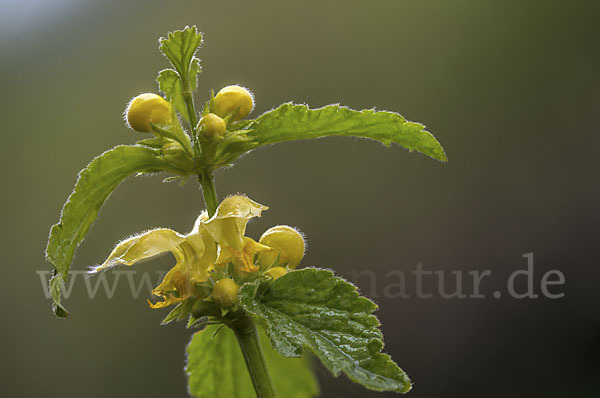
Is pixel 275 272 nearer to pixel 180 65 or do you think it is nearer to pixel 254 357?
pixel 254 357

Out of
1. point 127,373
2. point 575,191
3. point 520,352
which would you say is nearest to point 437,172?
point 575,191

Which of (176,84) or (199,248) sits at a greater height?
(176,84)

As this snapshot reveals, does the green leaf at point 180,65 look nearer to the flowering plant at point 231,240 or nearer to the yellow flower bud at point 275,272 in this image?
the flowering plant at point 231,240

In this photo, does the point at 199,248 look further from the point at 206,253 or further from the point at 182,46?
the point at 182,46

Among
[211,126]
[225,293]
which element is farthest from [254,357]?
[211,126]

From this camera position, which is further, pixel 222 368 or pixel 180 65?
pixel 222 368

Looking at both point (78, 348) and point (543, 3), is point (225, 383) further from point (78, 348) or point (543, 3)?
point (543, 3)

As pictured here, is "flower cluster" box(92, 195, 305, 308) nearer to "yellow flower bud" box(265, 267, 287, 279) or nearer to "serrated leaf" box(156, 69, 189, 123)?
"yellow flower bud" box(265, 267, 287, 279)

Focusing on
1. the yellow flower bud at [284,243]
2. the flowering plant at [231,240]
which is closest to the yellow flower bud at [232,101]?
the flowering plant at [231,240]
